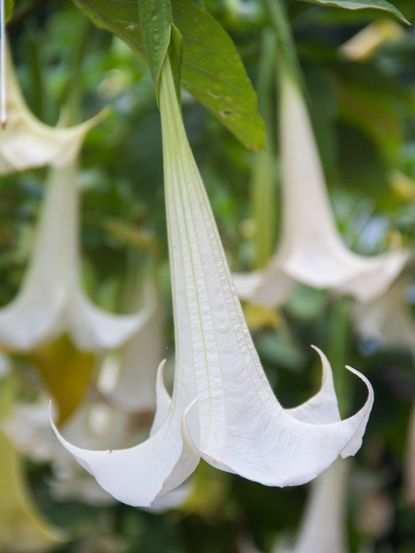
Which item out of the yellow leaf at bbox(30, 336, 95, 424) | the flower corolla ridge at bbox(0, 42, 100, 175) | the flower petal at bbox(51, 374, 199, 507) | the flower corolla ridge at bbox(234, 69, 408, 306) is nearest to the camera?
the flower petal at bbox(51, 374, 199, 507)

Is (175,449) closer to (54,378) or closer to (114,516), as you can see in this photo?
(54,378)

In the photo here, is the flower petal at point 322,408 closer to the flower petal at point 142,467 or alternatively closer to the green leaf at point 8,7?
the flower petal at point 142,467

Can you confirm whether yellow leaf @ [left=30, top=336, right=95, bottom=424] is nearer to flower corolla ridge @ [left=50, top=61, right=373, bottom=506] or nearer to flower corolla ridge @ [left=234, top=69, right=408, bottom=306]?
flower corolla ridge @ [left=234, top=69, right=408, bottom=306]

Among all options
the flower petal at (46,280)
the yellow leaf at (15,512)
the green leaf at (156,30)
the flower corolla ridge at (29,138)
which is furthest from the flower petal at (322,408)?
the yellow leaf at (15,512)

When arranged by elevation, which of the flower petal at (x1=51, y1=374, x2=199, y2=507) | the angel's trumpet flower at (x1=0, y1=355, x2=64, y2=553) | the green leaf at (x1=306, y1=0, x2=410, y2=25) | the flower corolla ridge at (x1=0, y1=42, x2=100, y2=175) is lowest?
the angel's trumpet flower at (x1=0, y1=355, x2=64, y2=553)

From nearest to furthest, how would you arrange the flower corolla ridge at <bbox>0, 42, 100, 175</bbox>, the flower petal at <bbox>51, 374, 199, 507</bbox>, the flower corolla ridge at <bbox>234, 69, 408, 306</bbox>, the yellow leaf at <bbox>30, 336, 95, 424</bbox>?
the flower petal at <bbox>51, 374, 199, 507</bbox>, the flower corolla ridge at <bbox>0, 42, 100, 175</bbox>, the flower corolla ridge at <bbox>234, 69, 408, 306</bbox>, the yellow leaf at <bbox>30, 336, 95, 424</bbox>

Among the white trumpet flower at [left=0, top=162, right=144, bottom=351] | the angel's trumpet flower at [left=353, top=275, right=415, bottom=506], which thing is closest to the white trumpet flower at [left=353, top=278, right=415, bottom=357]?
the angel's trumpet flower at [left=353, top=275, right=415, bottom=506]
